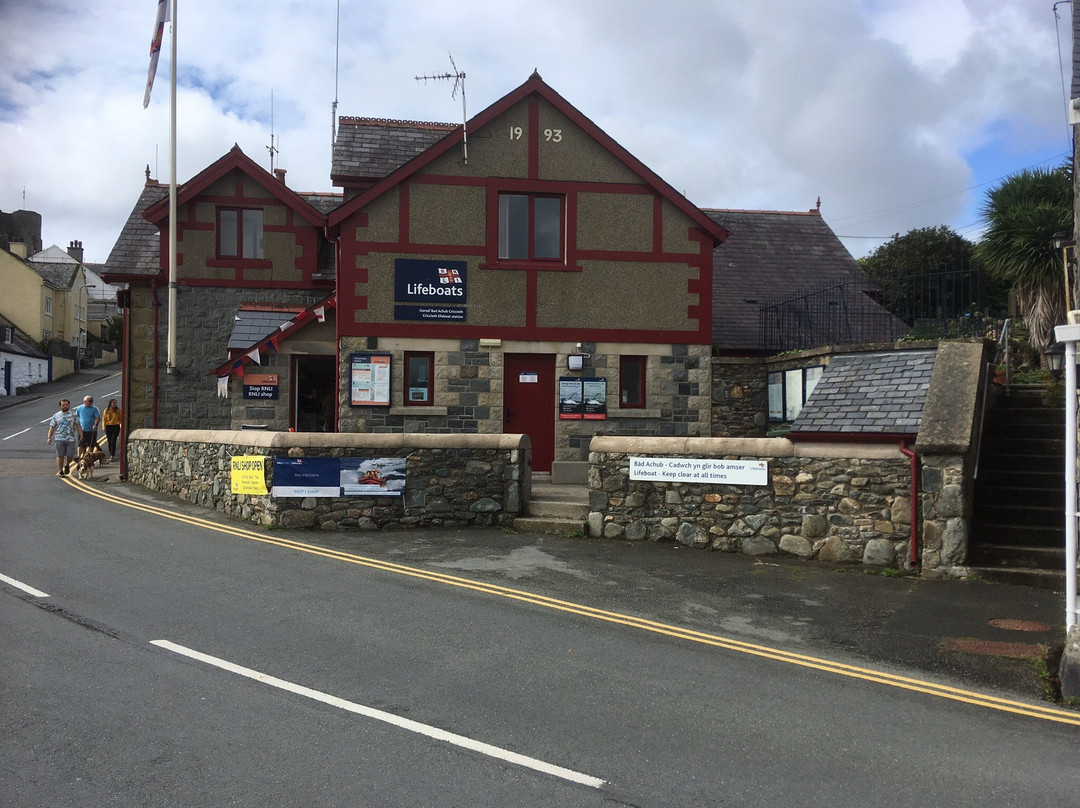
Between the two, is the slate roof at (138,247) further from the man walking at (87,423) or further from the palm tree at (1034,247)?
the palm tree at (1034,247)

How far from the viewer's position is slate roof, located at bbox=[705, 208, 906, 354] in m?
18.7

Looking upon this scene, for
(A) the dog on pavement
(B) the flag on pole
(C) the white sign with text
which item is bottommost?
(A) the dog on pavement

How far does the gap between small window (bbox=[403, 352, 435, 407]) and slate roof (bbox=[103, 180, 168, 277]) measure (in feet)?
24.8

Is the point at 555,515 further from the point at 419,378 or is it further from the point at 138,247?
the point at 138,247

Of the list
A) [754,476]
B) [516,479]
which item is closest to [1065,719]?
[754,476]

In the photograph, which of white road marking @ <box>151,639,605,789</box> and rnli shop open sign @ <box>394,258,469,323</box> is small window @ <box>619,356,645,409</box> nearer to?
rnli shop open sign @ <box>394,258,469,323</box>

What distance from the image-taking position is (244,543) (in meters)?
11.5

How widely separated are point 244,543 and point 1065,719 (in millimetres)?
9391

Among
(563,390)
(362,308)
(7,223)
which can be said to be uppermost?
(7,223)

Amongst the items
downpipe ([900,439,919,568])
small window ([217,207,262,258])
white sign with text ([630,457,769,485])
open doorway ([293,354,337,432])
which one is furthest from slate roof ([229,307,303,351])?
downpipe ([900,439,919,568])

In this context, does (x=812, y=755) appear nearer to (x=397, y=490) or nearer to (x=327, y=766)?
(x=327, y=766)

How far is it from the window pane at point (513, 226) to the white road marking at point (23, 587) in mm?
10181

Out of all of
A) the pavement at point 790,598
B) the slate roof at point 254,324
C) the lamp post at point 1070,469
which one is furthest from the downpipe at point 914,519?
the slate roof at point 254,324

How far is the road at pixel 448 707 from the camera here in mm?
4449
